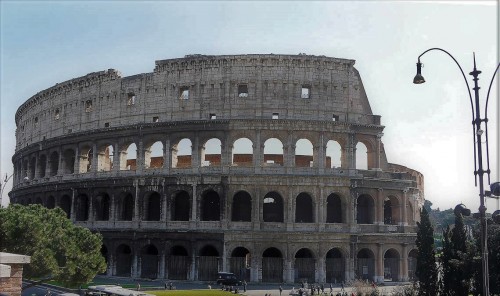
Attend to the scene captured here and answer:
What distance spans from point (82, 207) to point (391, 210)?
2638 centimetres

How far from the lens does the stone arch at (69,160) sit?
148 ft

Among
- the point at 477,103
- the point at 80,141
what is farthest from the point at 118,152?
the point at 477,103

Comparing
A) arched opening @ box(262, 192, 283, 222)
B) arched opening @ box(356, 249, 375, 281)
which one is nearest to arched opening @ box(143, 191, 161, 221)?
arched opening @ box(262, 192, 283, 222)

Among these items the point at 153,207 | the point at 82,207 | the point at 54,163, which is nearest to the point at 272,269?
the point at 153,207

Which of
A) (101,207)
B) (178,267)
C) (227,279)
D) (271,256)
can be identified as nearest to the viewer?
(227,279)

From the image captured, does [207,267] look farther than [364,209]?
No

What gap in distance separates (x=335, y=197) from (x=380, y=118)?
727cm

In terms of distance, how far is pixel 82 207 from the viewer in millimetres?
43812

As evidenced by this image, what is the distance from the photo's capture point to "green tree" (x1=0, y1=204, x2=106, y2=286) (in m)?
21.3

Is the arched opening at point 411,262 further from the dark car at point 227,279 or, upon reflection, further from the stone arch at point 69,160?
the stone arch at point 69,160

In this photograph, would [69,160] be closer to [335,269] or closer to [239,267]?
[239,267]

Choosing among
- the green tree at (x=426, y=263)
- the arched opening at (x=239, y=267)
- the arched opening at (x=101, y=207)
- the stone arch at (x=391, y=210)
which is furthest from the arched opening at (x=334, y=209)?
the arched opening at (x=101, y=207)

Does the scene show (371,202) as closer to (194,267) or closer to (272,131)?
(272,131)

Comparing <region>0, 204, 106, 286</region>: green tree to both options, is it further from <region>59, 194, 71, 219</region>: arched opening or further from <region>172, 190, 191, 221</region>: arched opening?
<region>59, 194, 71, 219</region>: arched opening
